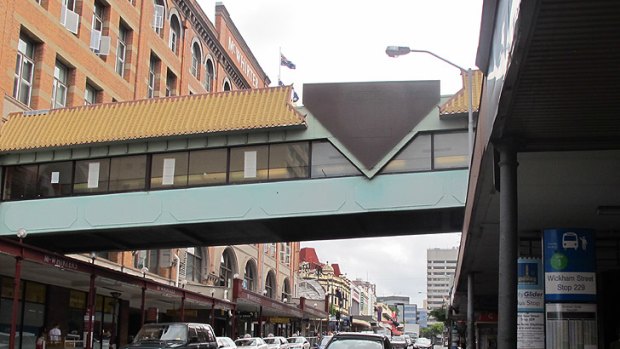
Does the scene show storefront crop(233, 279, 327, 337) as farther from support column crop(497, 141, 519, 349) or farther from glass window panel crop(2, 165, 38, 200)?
support column crop(497, 141, 519, 349)

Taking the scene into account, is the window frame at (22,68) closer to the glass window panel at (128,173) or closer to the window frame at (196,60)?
the glass window panel at (128,173)

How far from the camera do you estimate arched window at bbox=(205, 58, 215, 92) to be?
52.5m

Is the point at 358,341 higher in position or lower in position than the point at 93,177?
lower

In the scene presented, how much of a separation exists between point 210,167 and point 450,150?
8.32 meters

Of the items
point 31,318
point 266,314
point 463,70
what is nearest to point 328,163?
point 463,70

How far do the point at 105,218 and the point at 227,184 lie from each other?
4.68 m

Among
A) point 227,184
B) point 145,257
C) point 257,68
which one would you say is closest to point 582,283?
point 227,184

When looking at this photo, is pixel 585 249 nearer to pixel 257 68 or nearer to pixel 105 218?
pixel 105 218

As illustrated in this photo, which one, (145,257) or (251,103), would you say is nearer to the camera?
(251,103)

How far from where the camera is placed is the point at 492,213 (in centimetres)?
1122

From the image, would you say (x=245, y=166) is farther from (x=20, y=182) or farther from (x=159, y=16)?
(x=159, y=16)

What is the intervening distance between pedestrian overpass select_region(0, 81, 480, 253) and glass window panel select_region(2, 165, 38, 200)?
0.04m

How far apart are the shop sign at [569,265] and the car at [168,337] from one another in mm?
10901

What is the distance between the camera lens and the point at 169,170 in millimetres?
24500
